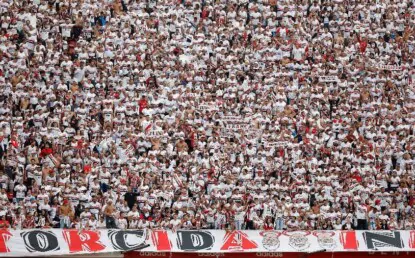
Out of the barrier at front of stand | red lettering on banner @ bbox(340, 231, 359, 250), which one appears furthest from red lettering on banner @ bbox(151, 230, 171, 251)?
red lettering on banner @ bbox(340, 231, 359, 250)

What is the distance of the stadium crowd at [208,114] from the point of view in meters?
32.5

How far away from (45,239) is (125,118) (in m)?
7.03

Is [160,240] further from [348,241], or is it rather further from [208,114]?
[208,114]

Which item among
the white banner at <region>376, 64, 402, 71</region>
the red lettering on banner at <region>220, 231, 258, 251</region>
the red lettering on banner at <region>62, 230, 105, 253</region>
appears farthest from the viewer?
the white banner at <region>376, 64, 402, 71</region>

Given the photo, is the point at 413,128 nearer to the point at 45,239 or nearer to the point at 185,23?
the point at 185,23

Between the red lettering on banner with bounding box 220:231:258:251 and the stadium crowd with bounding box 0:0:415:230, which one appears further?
the stadium crowd with bounding box 0:0:415:230

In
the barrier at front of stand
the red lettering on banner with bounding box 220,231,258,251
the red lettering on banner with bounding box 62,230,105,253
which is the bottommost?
the barrier at front of stand

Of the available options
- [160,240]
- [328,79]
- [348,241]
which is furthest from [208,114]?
[348,241]

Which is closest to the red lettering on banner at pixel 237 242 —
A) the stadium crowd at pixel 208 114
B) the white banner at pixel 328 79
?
the stadium crowd at pixel 208 114

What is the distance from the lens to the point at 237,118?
1405 inches

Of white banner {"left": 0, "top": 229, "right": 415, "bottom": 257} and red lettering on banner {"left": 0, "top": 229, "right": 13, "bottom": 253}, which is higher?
red lettering on banner {"left": 0, "top": 229, "right": 13, "bottom": 253}

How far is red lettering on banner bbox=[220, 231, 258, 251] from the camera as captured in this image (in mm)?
30422

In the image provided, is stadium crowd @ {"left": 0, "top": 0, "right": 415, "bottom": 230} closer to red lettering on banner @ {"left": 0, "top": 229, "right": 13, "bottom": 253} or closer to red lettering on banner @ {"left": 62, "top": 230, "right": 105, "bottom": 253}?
red lettering on banner @ {"left": 0, "top": 229, "right": 13, "bottom": 253}

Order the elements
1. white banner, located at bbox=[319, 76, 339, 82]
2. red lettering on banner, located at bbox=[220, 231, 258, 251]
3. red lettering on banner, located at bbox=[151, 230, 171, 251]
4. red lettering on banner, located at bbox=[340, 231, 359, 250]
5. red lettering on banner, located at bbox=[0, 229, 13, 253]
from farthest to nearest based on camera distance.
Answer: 1. white banner, located at bbox=[319, 76, 339, 82]
2. red lettering on banner, located at bbox=[340, 231, 359, 250]
3. red lettering on banner, located at bbox=[220, 231, 258, 251]
4. red lettering on banner, located at bbox=[151, 230, 171, 251]
5. red lettering on banner, located at bbox=[0, 229, 13, 253]
